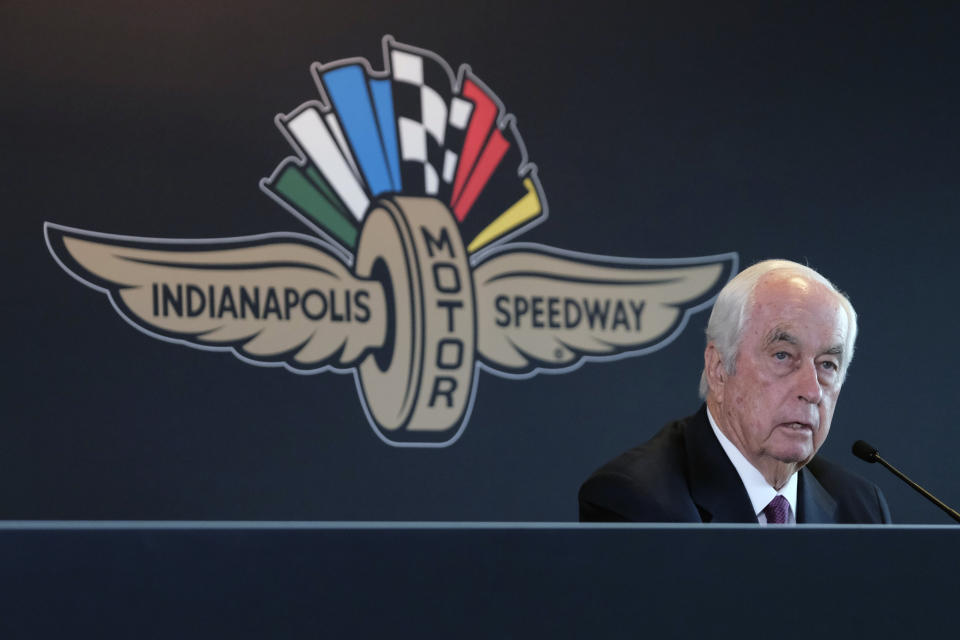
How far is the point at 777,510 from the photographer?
2064 mm

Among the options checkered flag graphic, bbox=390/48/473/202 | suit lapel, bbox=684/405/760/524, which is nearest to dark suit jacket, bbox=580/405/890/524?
suit lapel, bbox=684/405/760/524

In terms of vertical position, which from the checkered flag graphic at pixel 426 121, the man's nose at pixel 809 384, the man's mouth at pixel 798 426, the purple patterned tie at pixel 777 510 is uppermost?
the checkered flag graphic at pixel 426 121

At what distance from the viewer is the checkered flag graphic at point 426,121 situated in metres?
3.91

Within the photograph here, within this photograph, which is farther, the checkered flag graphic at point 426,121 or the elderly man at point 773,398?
the checkered flag graphic at point 426,121

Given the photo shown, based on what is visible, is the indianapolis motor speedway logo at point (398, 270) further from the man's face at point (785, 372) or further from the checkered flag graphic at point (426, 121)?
the man's face at point (785, 372)

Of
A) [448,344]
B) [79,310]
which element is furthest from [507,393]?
[79,310]

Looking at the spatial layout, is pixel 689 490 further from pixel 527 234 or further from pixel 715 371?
pixel 527 234

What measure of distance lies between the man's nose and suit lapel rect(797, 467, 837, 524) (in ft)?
0.49

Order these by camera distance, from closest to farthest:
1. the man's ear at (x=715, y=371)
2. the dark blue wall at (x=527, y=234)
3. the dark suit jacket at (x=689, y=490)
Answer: the dark suit jacket at (x=689, y=490) → the man's ear at (x=715, y=371) → the dark blue wall at (x=527, y=234)

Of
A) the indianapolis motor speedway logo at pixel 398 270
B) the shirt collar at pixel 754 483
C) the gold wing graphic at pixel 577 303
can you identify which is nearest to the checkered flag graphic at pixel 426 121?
the indianapolis motor speedway logo at pixel 398 270

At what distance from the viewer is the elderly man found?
2062mm

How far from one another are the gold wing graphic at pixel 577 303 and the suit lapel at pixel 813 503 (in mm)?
1886

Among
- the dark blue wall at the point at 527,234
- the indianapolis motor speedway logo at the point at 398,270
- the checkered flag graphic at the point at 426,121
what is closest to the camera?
the dark blue wall at the point at 527,234

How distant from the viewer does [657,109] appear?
14.0 feet
